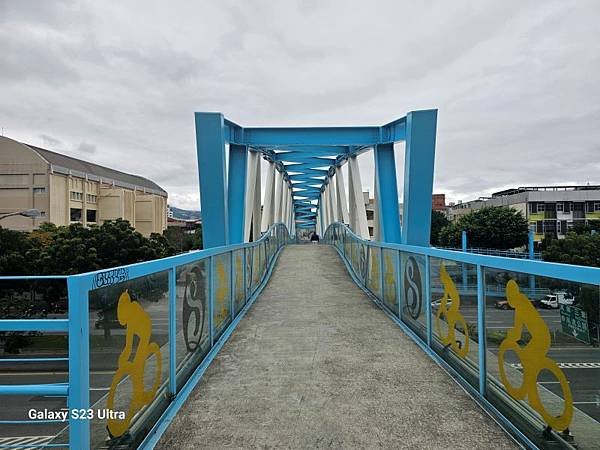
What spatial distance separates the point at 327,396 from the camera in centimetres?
407

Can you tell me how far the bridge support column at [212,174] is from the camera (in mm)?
11242

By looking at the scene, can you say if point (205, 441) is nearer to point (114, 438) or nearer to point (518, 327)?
point (114, 438)

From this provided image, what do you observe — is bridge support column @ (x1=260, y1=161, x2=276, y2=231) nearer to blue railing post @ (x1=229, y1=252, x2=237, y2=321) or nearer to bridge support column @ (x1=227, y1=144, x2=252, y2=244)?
bridge support column @ (x1=227, y1=144, x2=252, y2=244)

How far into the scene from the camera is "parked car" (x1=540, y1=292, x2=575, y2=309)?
267 centimetres

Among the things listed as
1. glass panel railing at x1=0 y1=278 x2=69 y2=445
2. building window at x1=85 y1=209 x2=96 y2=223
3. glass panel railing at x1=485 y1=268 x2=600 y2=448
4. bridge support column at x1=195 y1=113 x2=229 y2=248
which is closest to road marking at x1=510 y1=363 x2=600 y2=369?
glass panel railing at x1=485 y1=268 x2=600 y2=448

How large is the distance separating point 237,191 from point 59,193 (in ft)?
149

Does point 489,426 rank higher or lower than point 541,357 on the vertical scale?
lower

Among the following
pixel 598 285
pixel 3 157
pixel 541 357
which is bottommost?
pixel 541 357

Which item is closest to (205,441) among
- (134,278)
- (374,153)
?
(134,278)

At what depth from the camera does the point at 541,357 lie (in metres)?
2.92

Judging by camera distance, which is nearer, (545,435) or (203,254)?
(545,435)

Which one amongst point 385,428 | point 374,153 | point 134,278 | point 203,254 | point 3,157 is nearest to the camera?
point 134,278

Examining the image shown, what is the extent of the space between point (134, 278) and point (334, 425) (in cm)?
192

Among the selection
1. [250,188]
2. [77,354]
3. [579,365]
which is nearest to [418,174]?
[250,188]
